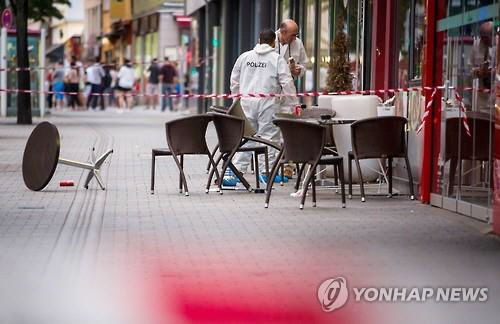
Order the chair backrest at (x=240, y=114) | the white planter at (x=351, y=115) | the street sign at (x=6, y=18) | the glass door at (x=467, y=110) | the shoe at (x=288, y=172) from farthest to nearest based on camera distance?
the street sign at (x=6, y=18) < the shoe at (x=288, y=172) < the chair backrest at (x=240, y=114) < the white planter at (x=351, y=115) < the glass door at (x=467, y=110)

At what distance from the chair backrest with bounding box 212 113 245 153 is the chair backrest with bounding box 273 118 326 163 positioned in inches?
54.5

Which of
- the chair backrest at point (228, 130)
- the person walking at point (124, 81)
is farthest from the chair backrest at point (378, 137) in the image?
the person walking at point (124, 81)

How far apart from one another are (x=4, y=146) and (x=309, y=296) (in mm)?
17241

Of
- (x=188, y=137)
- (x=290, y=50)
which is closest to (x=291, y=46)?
(x=290, y=50)

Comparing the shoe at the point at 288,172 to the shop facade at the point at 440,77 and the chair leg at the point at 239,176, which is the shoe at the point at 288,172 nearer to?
the shop facade at the point at 440,77

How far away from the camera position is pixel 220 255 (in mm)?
10266

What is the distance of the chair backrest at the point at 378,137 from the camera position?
587 inches

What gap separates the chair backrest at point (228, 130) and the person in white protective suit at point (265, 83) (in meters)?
1.86

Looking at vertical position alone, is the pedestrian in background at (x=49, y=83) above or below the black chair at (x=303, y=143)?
below

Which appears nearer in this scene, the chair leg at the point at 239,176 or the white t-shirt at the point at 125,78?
the chair leg at the point at 239,176

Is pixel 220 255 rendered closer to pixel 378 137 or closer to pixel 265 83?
pixel 378 137

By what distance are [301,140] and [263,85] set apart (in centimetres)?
376

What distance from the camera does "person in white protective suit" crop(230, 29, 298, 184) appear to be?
17.6 metres

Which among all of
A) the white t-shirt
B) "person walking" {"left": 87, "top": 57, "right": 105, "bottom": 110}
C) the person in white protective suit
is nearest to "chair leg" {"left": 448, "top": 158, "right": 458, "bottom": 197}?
the person in white protective suit
